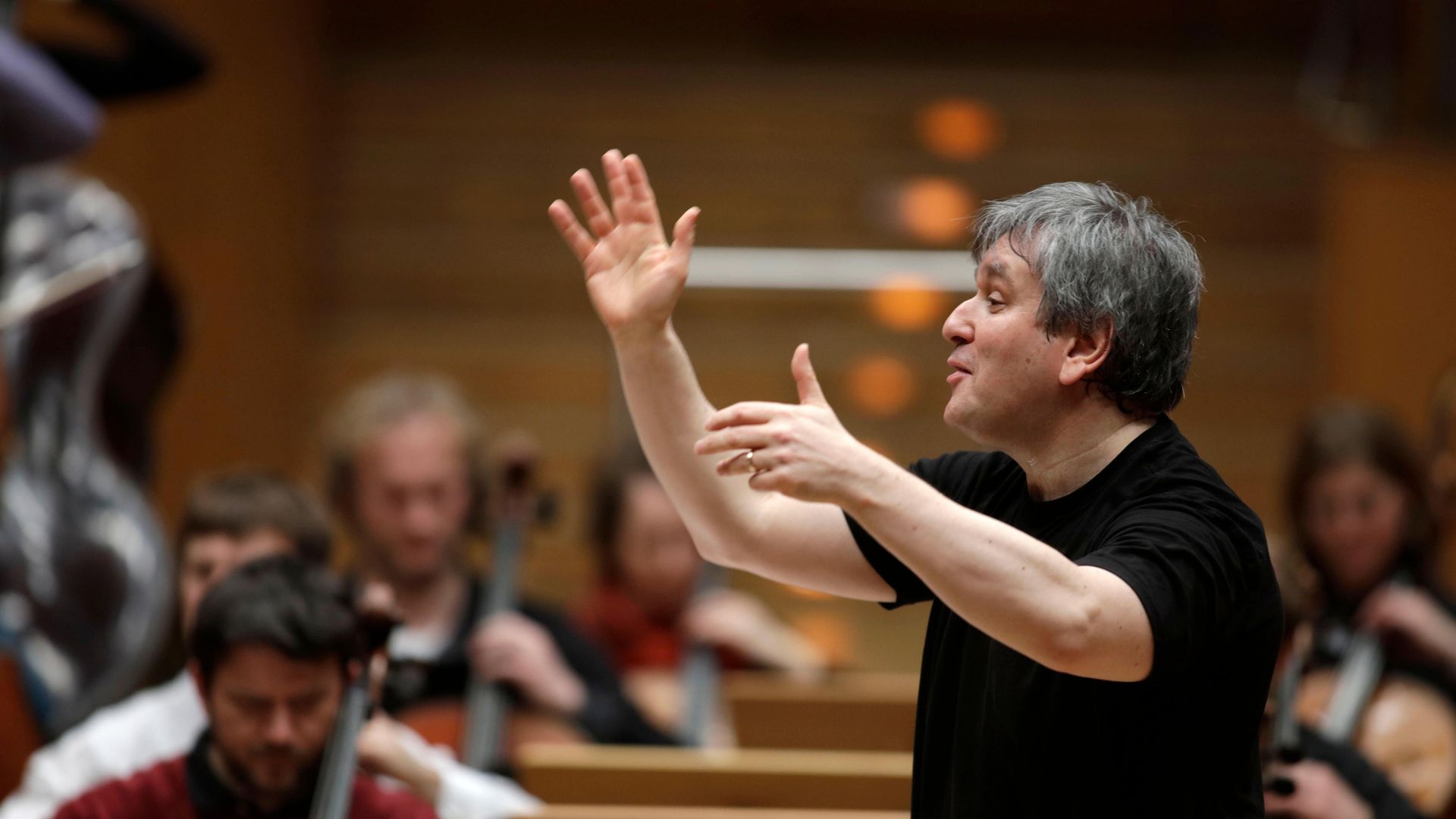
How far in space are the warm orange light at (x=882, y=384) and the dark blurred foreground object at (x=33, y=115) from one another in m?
3.02

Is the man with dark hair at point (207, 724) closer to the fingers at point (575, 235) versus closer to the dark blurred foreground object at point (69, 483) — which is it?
the dark blurred foreground object at point (69, 483)

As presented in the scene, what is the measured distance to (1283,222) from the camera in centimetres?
616

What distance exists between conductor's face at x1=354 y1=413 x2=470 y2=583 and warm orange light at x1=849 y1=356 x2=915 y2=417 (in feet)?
8.25

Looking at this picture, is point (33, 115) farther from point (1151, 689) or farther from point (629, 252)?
point (1151, 689)

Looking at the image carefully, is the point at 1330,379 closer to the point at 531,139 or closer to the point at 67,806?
the point at 531,139

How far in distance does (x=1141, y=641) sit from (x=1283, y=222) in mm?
5087

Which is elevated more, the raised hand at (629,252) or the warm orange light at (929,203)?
the raised hand at (629,252)

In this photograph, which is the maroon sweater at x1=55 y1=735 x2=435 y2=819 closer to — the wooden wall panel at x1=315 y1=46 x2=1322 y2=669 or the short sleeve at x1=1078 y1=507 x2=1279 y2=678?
the short sleeve at x1=1078 y1=507 x2=1279 y2=678

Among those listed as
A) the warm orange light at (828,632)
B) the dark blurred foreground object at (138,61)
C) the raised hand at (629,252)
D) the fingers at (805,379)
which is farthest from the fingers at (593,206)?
the warm orange light at (828,632)

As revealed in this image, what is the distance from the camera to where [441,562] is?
3.41 meters

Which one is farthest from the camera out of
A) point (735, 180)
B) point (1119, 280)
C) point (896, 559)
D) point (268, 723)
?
point (735, 180)

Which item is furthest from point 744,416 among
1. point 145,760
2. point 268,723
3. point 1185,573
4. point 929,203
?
point 929,203

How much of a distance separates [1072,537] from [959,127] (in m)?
4.86

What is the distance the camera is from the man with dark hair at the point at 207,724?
254 centimetres
